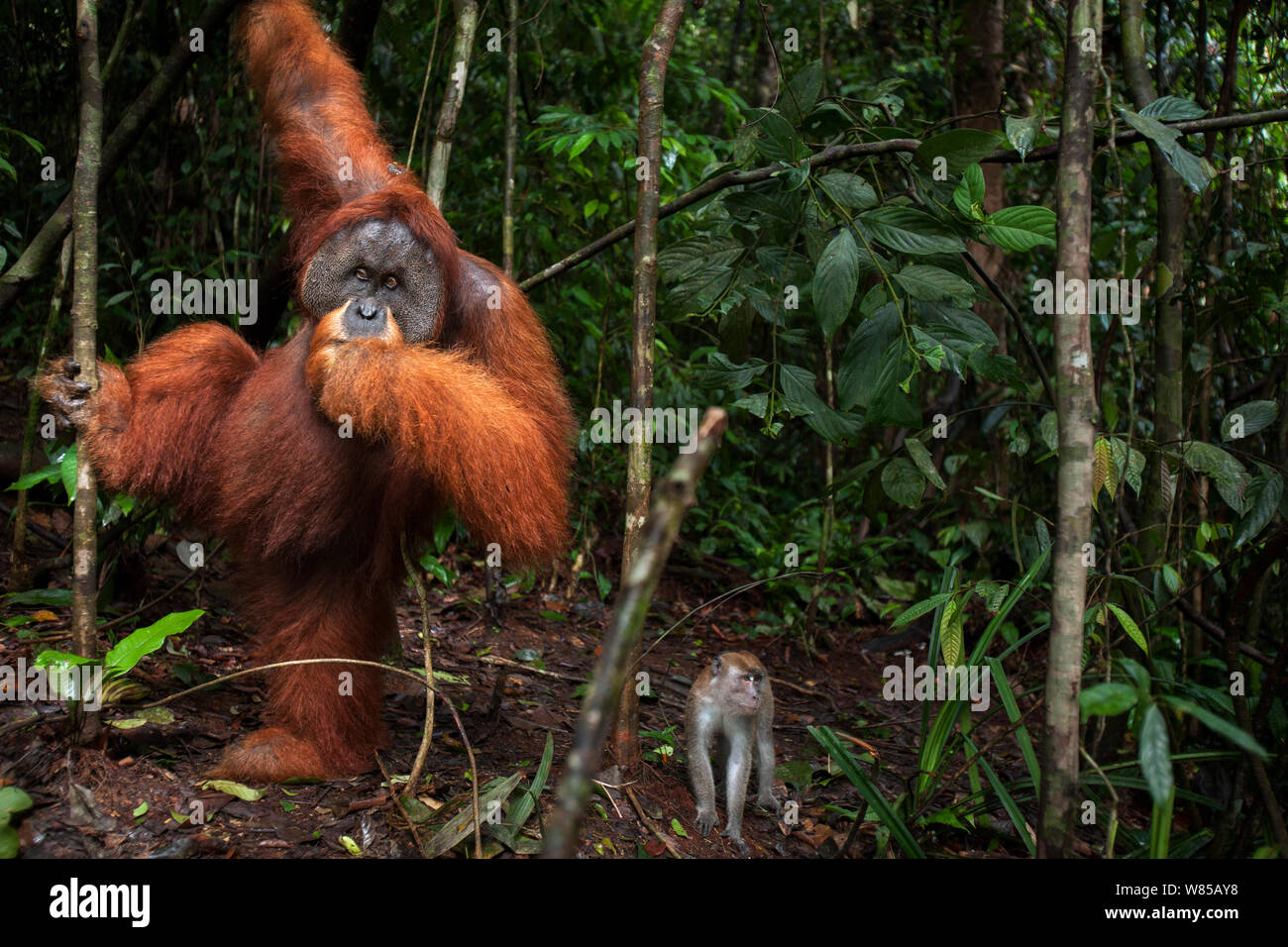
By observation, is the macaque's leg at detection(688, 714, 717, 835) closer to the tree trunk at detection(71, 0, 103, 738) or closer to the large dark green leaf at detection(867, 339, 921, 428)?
the large dark green leaf at detection(867, 339, 921, 428)

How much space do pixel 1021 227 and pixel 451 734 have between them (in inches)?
96.0

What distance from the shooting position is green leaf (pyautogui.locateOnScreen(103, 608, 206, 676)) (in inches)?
104

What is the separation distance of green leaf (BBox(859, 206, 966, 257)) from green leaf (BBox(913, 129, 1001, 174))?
177 millimetres

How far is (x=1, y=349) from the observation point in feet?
18.3

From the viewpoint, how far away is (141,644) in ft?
8.86

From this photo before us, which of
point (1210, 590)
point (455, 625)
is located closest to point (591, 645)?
point (455, 625)

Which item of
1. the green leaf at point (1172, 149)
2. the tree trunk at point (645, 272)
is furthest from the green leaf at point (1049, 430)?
the tree trunk at point (645, 272)

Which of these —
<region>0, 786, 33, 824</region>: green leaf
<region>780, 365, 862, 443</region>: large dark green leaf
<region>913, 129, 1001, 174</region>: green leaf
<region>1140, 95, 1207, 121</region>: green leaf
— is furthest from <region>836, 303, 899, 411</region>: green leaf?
<region>0, 786, 33, 824</region>: green leaf

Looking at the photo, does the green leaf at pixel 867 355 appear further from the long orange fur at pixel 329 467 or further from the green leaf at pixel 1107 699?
the green leaf at pixel 1107 699

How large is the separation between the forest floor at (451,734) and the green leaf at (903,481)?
2.66ft

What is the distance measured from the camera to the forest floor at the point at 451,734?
257 cm

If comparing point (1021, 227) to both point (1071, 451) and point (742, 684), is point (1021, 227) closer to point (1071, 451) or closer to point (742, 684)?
point (1071, 451)

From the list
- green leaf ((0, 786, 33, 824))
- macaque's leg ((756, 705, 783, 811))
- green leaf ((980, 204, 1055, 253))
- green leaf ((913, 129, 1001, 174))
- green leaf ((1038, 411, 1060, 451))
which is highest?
green leaf ((913, 129, 1001, 174))

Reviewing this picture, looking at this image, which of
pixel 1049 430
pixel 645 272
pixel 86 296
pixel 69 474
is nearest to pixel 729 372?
pixel 645 272
